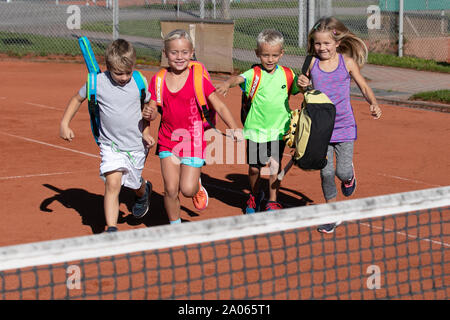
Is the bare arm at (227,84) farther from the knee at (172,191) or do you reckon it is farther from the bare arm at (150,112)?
the knee at (172,191)

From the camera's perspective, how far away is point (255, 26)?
985 inches

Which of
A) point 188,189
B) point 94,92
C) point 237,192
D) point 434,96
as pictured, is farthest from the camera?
point 434,96

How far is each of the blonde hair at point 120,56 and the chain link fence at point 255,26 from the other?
41.5 feet

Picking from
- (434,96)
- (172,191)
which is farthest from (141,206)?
(434,96)

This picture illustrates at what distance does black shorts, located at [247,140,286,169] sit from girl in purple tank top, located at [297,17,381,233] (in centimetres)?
51

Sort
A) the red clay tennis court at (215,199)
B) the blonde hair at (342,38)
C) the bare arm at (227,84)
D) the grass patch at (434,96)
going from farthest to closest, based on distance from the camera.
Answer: the grass patch at (434,96), the blonde hair at (342,38), the bare arm at (227,84), the red clay tennis court at (215,199)

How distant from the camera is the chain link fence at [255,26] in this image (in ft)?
72.7

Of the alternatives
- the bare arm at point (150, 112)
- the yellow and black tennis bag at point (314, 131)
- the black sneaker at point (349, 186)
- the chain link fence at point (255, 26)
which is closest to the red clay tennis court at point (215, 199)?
the black sneaker at point (349, 186)

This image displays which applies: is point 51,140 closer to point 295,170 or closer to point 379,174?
point 295,170

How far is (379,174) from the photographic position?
10195 mm

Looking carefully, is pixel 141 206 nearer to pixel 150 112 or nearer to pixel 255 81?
pixel 150 112

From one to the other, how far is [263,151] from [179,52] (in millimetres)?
1431

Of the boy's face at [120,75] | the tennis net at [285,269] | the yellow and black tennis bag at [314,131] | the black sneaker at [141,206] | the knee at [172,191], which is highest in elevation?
the boy's face at [120,75]
